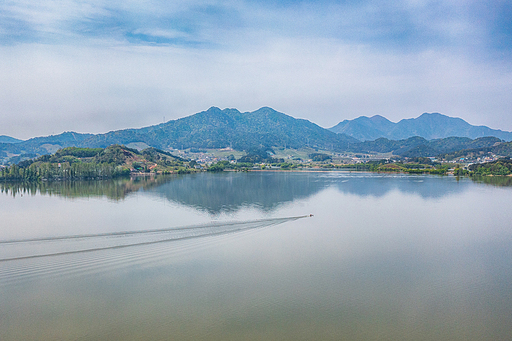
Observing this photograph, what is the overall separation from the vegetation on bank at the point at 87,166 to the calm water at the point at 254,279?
90.7 feet

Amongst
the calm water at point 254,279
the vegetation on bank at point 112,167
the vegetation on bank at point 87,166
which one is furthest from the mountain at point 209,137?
the calm water at point 254,279

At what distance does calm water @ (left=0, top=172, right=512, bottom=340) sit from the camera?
5.30 meters

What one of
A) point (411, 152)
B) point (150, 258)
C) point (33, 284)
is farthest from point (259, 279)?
point (411, 152)

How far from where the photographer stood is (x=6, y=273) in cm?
721

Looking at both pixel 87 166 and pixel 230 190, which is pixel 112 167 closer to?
pixel 87 166

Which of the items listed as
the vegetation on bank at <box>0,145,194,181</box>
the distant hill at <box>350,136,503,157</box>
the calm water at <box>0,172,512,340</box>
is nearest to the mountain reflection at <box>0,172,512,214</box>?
the vegetation on bank at <box>0,145,194,181</box>

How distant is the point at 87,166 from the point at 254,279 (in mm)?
39567

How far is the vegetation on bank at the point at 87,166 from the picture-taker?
121 feet

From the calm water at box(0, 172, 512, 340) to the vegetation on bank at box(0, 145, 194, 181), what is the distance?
90.7ft

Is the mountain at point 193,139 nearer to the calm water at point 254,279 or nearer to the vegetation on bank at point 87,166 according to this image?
the vegetation on bank at point 87,166

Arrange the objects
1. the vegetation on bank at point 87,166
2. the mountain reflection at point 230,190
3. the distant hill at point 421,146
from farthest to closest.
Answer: the distant hill at point 421,146 < the vegetation on bank at point 87,166 < the mountain reflection at point 230,190

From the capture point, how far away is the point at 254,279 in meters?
7.18

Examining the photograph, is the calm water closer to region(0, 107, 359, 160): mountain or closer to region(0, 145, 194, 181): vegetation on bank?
region(0, 145, 194, 181): vegetation on bank

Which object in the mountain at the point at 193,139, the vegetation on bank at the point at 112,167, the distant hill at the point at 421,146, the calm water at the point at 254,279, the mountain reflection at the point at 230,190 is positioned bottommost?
the calm water at the point at 254,279
